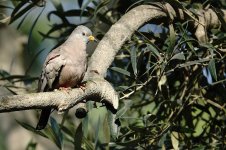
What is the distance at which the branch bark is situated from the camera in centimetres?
174

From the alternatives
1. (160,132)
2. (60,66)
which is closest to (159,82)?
(160,132)

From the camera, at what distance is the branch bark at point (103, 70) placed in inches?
68.4

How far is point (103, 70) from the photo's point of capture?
88.8 inches

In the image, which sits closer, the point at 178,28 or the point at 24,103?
the point at 24,103

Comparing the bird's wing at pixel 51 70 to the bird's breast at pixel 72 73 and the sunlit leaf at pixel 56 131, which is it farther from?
the sunlit leaf at pixel 56 131

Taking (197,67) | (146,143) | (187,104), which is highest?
(197,67)

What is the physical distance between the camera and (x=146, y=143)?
9.02 ft

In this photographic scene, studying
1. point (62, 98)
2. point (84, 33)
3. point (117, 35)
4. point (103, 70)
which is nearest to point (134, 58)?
point (117, 35)

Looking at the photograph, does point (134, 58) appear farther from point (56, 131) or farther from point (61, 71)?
point (56, 131)

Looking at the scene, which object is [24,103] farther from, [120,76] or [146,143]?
[120,76]

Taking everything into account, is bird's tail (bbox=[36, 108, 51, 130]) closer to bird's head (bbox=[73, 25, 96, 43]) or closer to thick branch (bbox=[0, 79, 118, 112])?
bird's head (bbox=[73, 25, 96, 43])

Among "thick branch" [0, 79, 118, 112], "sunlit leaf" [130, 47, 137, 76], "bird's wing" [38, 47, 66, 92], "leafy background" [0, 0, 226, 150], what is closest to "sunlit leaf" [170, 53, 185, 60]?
"leafy background" [0, 0, 226, 150]

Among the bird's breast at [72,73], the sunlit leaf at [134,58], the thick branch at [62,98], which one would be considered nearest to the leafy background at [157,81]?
the sunlit leaf at [134,58]

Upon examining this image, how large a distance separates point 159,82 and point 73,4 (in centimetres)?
103
